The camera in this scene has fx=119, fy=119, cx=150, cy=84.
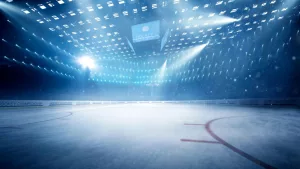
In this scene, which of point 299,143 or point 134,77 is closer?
point 299,143

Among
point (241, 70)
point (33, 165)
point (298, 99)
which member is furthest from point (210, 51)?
point (33, 165)

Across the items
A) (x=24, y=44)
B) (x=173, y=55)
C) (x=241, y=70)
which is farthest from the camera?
(x=173, y=55)

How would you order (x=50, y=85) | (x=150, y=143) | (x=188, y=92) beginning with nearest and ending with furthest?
(x=150, y=143) → (x=50, y=85) → (x=188, y=92)

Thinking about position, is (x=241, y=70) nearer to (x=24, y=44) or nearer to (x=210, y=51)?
(x=210, y=51)

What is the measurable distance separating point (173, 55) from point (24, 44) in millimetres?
28955

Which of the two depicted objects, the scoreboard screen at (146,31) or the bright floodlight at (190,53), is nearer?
the scoreboard screen at (146,31)

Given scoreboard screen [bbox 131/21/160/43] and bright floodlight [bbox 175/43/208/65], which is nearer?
scoreboard screen [bbox 131/21/160/43]

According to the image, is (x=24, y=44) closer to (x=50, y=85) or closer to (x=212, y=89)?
(x=50, y=85)

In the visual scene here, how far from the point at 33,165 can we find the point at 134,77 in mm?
39481

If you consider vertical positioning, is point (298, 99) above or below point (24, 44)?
below

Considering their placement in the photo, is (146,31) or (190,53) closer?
(146,31)

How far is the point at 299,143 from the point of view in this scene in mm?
2770

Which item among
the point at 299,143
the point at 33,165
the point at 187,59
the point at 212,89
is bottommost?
the point at 299,143

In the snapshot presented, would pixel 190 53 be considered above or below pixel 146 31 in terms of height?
below
